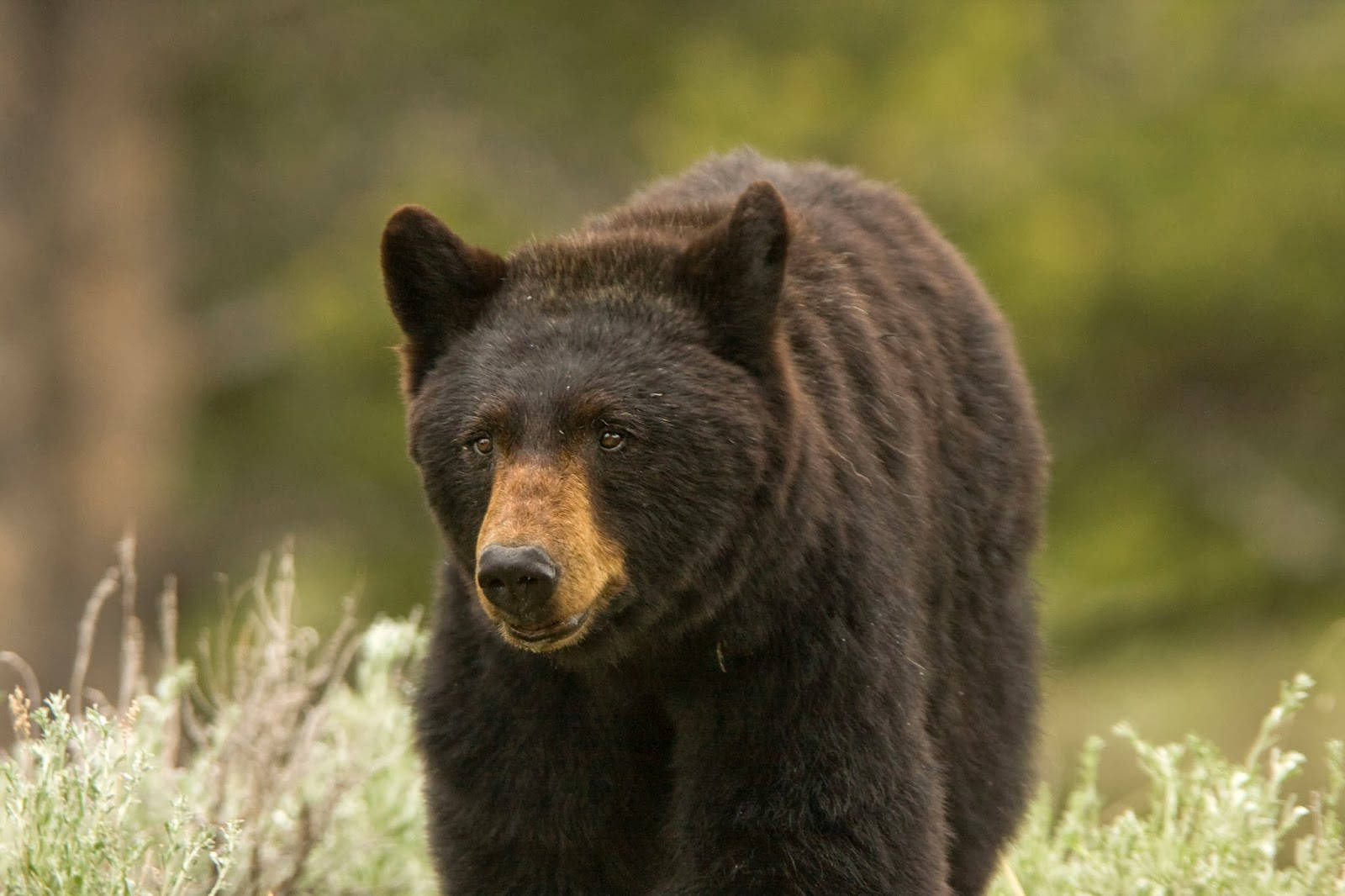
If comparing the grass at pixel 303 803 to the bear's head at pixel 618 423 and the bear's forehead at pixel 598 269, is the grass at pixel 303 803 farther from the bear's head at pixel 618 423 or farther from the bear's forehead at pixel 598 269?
the bear's forehead at pixel 598 269

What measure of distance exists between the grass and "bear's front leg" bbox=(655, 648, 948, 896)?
946 mm

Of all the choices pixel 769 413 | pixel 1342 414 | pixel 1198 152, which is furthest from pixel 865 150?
pixel 769 413

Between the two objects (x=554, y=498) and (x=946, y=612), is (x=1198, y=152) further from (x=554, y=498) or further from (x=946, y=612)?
(x=554, y=498)

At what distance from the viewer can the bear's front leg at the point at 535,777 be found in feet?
13.2

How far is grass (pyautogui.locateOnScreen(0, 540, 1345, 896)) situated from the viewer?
13.7 ft

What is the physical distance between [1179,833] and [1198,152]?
835cm

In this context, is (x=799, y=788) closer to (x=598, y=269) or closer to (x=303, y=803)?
(x=598, y=269)

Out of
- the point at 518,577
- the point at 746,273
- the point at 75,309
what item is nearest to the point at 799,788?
the point at 518,577

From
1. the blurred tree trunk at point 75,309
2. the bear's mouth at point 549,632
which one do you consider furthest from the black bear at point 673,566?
the blurred tree trunk at point 75,309

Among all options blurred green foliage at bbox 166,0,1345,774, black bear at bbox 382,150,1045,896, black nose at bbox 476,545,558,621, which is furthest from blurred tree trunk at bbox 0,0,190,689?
black nose at bbox 476,545,558,621

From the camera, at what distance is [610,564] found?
145 inches

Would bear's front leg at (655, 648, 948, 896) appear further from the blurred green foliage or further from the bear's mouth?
the blurred green foliage

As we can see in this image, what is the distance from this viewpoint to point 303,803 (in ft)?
16.5

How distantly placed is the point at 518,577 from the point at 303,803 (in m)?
1.80
